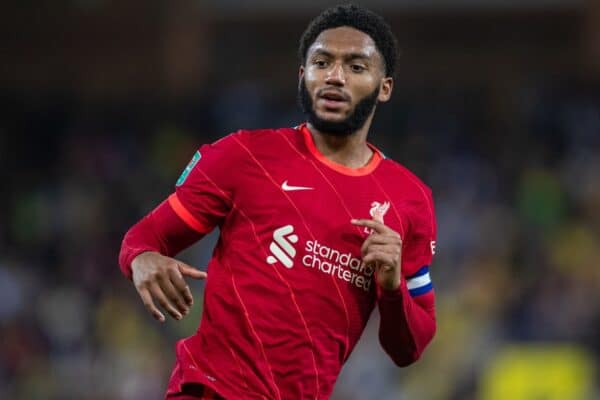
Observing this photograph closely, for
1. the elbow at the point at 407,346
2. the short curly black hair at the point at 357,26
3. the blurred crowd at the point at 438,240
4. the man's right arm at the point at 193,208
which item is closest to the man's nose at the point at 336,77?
the short curly black hair at the point at 357,26

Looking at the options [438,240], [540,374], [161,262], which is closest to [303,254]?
[161,262]

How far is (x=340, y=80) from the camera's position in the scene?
11.2 ft

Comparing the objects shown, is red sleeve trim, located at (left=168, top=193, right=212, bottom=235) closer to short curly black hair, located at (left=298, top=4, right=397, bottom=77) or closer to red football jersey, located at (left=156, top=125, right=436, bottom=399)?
red football jersey, located at (left=156, top=125, right=436, bottom=399)

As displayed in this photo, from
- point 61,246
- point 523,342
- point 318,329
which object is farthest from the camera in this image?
point 61,246

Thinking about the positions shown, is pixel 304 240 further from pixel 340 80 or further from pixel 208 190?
pixel 340 80

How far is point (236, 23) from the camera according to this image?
584 inches

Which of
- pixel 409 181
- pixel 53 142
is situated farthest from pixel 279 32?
pixel 409 181

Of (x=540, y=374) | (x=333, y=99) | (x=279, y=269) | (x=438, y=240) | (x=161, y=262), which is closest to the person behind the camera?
(x=161, y=262)

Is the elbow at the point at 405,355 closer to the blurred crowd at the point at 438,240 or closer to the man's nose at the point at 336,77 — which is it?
the man's nose at the point at 336,77

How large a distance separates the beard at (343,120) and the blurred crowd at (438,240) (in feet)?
15.8

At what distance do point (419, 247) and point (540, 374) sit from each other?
4701 millimetres

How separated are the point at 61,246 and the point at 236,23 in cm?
480

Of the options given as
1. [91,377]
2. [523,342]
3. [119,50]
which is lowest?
[91,377]

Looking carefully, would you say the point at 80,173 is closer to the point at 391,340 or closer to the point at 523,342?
the point at 523,342
